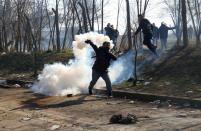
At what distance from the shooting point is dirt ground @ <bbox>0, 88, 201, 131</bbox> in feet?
31.2

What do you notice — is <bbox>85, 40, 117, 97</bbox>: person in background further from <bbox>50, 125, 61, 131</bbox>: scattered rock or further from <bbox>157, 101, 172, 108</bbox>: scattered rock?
<bbox>50, 125, 61, 131</bbox>: scattered rock

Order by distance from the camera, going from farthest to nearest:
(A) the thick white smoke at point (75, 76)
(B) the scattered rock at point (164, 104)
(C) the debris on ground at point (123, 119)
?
(A) the thick white smoke at point (75, 76), (B) the scattered rock at point (164, 104), (C) the debris on ground at point (123, 119)

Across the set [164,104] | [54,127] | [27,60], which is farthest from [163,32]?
[54,127]

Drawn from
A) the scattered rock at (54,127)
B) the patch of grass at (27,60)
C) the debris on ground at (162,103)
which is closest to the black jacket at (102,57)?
the debris on ground at (162,103)

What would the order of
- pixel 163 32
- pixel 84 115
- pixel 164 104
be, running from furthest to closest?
pixel 163 32
pixel 164 104
pixel 84 115

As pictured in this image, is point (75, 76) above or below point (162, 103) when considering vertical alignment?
above

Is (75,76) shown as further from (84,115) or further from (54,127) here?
(54,127)

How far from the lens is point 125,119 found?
387 inches

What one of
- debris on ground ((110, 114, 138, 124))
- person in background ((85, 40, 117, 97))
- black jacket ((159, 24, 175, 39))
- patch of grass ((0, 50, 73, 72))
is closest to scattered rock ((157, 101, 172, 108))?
debris on ground ((110, 114, 138, 124))

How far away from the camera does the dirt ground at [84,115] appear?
9508mm

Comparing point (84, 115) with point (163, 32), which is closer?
point (84, 115)

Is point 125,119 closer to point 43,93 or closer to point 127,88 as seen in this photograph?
point 127,88

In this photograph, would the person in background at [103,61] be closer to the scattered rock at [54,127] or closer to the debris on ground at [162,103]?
the debris on ground at [162,103]

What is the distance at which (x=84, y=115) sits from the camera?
11.3 meters
